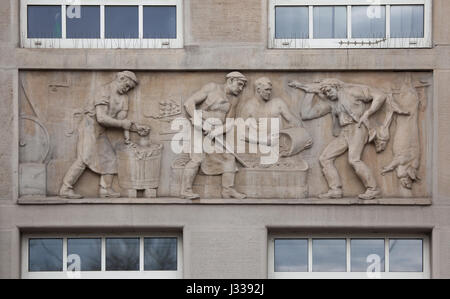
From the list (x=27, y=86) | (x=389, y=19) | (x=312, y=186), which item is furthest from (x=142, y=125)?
(x=389, y=19)

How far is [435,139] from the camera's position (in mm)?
12578

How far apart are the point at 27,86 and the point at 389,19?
519 centimetres

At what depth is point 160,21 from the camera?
511 inches

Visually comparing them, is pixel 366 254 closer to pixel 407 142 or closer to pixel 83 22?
pixel 407 142

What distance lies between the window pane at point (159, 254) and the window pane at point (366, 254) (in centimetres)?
252

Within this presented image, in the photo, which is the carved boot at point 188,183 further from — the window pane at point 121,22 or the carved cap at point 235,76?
the window pane at point 121,22

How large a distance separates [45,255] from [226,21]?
415 cm

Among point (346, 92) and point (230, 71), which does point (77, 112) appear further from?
point (346, 92)

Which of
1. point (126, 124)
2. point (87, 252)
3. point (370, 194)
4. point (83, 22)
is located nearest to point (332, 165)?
point (370, 194)

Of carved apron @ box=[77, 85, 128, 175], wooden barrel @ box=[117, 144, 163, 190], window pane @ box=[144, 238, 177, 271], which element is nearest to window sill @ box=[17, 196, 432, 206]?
wooden barrel @ box=[117, 144, 163, 190]

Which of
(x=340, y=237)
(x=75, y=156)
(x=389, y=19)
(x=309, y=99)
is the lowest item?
(x=340, y=237)

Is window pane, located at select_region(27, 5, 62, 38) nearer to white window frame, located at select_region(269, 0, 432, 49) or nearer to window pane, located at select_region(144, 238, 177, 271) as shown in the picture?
white window frame, located at select_region(269, 0, 432, 49)

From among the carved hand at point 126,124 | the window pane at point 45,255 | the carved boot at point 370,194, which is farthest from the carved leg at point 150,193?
the carved boot at point 370,194

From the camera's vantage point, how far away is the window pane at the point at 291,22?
13.0m
